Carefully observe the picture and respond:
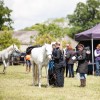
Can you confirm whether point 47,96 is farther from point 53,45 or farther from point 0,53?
point 0,53

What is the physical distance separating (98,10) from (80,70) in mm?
69256

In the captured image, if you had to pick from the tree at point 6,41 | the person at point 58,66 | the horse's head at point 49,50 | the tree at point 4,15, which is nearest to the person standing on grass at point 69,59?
the person at point 58,66

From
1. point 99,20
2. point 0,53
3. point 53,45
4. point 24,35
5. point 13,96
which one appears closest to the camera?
point 13,96

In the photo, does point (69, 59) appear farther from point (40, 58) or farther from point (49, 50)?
point (49, 50)

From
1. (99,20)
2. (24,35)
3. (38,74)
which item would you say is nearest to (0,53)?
(38,74)

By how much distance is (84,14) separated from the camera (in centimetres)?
8388

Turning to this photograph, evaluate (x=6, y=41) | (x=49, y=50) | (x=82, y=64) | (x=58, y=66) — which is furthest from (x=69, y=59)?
(x=6, y=41)

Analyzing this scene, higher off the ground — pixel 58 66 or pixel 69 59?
pixel 69 59

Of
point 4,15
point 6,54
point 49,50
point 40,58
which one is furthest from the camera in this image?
point 4,15

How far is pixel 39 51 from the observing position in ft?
52.0

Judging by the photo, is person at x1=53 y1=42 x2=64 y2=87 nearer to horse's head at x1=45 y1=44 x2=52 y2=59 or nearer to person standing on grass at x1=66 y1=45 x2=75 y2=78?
horse's head at x1=45 y1=44 x2=52 y2=59

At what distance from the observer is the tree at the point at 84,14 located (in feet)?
274

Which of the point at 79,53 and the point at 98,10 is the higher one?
the point at 98,10

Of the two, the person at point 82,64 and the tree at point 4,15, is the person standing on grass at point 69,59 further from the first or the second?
the tree at point 4,15
